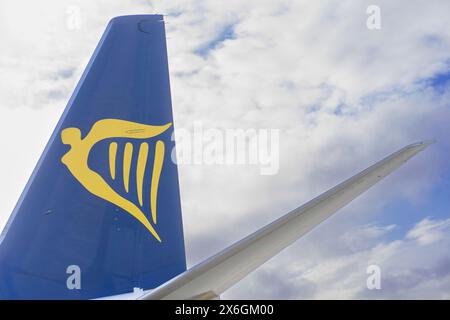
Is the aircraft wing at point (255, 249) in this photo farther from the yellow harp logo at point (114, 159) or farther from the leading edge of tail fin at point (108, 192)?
the yellow harp logo at point (114, 159)

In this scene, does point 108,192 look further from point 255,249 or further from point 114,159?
point 255,249

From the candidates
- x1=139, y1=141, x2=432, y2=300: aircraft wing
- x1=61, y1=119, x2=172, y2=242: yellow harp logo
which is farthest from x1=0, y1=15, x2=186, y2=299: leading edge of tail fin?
x1=139, y1=141, x2=432, y2=300: aircraft wing

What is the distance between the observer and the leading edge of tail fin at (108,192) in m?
8.82

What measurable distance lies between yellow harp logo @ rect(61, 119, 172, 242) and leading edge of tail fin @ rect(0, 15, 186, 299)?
2 cm

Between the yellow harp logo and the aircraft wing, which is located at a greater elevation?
the yellow harp logo

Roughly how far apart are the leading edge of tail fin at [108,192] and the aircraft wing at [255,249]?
5.16m

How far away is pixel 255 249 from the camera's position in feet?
13.8

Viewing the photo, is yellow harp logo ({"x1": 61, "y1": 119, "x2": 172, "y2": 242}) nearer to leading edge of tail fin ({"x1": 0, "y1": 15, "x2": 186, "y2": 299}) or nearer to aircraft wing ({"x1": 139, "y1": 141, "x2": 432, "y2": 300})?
leading edge of tail fin ({"x1": 0, "y1": 15, "x2": 186, "y2": 299})

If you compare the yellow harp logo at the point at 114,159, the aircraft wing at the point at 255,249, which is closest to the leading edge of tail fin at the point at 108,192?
the yellow harp logo at the point at 114,159

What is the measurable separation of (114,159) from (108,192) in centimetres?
64

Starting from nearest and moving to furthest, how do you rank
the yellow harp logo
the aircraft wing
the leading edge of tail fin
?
1. the aircraft wing
2. the leading edge of tail fin
3. the yellow harp logo

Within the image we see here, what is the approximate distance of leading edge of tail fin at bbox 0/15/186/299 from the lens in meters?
8.82

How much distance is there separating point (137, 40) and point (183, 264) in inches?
181
